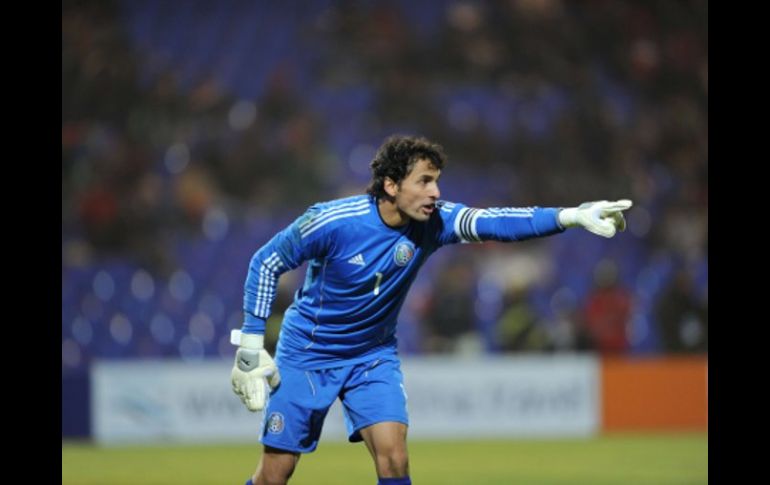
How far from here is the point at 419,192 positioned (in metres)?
5.95

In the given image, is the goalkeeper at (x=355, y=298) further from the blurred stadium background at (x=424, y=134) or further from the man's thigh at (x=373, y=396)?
the blurred stadium background at (x=424, y=134)

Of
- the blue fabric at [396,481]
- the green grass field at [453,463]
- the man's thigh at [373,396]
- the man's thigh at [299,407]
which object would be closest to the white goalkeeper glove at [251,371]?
the man's thigh at [299,407]

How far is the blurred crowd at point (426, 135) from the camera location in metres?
14.6

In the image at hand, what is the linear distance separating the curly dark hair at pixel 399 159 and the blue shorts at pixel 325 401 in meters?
0.99

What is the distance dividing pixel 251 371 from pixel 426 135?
10763 mm

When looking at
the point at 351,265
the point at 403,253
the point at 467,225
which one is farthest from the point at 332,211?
the point at 467,225

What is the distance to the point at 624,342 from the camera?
13961 mm

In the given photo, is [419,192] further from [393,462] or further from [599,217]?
[393,462]

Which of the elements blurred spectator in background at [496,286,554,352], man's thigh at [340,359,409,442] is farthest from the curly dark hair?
A: blurred spectator in background at [496,286,554,352]

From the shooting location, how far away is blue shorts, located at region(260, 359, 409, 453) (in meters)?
6.05

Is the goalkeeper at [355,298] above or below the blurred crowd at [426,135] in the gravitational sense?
below

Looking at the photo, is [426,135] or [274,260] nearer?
[274,260]
